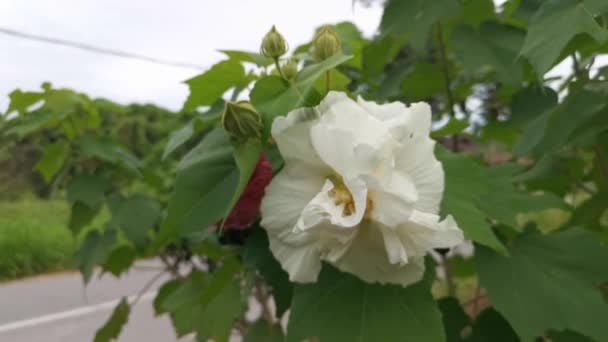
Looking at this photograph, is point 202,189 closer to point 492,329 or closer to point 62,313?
point 492,329

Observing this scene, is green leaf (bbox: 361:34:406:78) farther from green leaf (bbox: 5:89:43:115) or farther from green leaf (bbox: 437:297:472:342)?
green leaf (bbox: 5:89:43:115)

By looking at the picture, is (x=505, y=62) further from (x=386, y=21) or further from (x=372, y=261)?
(x=372, y=261)

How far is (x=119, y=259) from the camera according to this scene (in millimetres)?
961

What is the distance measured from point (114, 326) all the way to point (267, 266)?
65 cm

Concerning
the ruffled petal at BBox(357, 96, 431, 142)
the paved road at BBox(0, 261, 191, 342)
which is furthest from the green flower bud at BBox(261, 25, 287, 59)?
the paved road at BBox(0, 261, 191, 342)

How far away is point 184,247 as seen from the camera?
4.09ft

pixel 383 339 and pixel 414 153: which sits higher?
pixel 414 153

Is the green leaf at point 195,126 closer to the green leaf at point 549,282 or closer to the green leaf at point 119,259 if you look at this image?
the green leaf at point 549,282

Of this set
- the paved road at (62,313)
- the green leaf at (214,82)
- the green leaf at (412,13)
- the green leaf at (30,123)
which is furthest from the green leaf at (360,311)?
the paved road at (62,313)

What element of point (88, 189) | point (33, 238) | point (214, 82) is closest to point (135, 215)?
point (88, 189)

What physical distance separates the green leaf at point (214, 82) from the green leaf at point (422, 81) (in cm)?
32

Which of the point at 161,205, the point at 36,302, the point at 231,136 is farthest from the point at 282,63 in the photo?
the point at 36,302

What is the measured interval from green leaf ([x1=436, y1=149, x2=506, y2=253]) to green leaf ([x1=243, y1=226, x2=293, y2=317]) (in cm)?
18

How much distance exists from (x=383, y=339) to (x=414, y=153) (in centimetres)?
14
